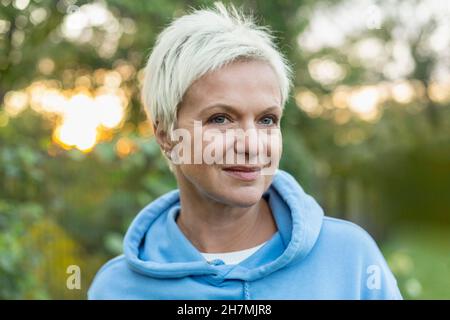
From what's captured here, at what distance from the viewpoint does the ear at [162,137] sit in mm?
1137

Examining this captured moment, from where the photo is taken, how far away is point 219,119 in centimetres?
100

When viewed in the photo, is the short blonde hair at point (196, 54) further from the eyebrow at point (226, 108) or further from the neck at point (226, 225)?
the neck at point (226, 225)

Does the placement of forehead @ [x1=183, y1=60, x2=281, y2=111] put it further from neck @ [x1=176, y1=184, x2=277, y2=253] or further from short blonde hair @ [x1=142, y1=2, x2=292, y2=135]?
neck @ [x1=176, y1=184, x2=277, y2=253]

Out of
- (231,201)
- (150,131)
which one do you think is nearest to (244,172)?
(231,201)

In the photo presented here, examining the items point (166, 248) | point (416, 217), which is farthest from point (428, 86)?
point (166, 248)

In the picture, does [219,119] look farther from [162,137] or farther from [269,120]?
[162,137]

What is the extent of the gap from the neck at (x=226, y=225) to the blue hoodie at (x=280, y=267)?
3 centimetres

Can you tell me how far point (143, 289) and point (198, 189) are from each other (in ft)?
0.67

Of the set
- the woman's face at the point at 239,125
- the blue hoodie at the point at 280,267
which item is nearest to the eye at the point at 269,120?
the woman's face at the point at 239,125

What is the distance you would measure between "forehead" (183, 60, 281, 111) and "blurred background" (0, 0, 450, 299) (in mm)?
→ 307

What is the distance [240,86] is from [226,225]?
0.27 meters

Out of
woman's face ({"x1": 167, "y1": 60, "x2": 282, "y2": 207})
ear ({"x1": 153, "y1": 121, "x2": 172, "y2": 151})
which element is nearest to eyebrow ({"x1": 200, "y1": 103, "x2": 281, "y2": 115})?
woman's face ({"x1": 167, "y1": 60, "x2": 282, "y2": 207})

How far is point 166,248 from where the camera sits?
1.15 meters

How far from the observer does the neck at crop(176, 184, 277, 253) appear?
1.11m
